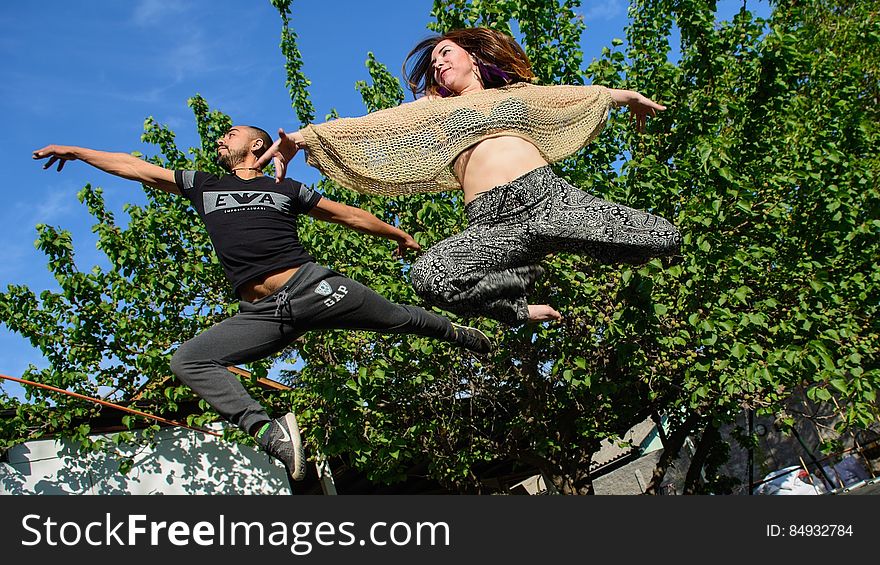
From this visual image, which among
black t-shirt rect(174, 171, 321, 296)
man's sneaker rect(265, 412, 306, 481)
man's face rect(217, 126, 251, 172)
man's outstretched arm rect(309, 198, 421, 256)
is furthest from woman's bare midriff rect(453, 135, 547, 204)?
man's sneaker rect(265, 412, 306, 481)

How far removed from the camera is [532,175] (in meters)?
3.29

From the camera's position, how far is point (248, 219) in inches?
138

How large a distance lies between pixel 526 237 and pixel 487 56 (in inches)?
42.9

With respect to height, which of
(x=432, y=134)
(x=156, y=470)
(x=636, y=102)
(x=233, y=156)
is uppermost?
(x=156, y=470)

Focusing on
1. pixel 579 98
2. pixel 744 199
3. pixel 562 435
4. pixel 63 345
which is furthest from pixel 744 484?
pixel 579 98

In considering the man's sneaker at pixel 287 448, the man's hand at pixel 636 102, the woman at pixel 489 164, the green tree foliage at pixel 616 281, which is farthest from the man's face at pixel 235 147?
the green tree foliage at pixel 616 281

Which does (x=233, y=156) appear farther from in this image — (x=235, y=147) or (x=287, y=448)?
(x=287, y=448)

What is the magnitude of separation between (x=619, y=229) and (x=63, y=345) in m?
7.85

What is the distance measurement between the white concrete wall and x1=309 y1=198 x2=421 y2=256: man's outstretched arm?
7.97m

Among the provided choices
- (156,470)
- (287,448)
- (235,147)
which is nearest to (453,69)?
(235,147)

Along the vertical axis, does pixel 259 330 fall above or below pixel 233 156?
below

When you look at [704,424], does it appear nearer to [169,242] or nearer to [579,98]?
[169,242]

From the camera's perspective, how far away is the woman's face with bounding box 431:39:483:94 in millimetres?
3715

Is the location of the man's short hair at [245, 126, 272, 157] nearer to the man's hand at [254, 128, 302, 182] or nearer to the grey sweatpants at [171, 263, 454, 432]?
the man's hand at [254, 128, 302, 182]
